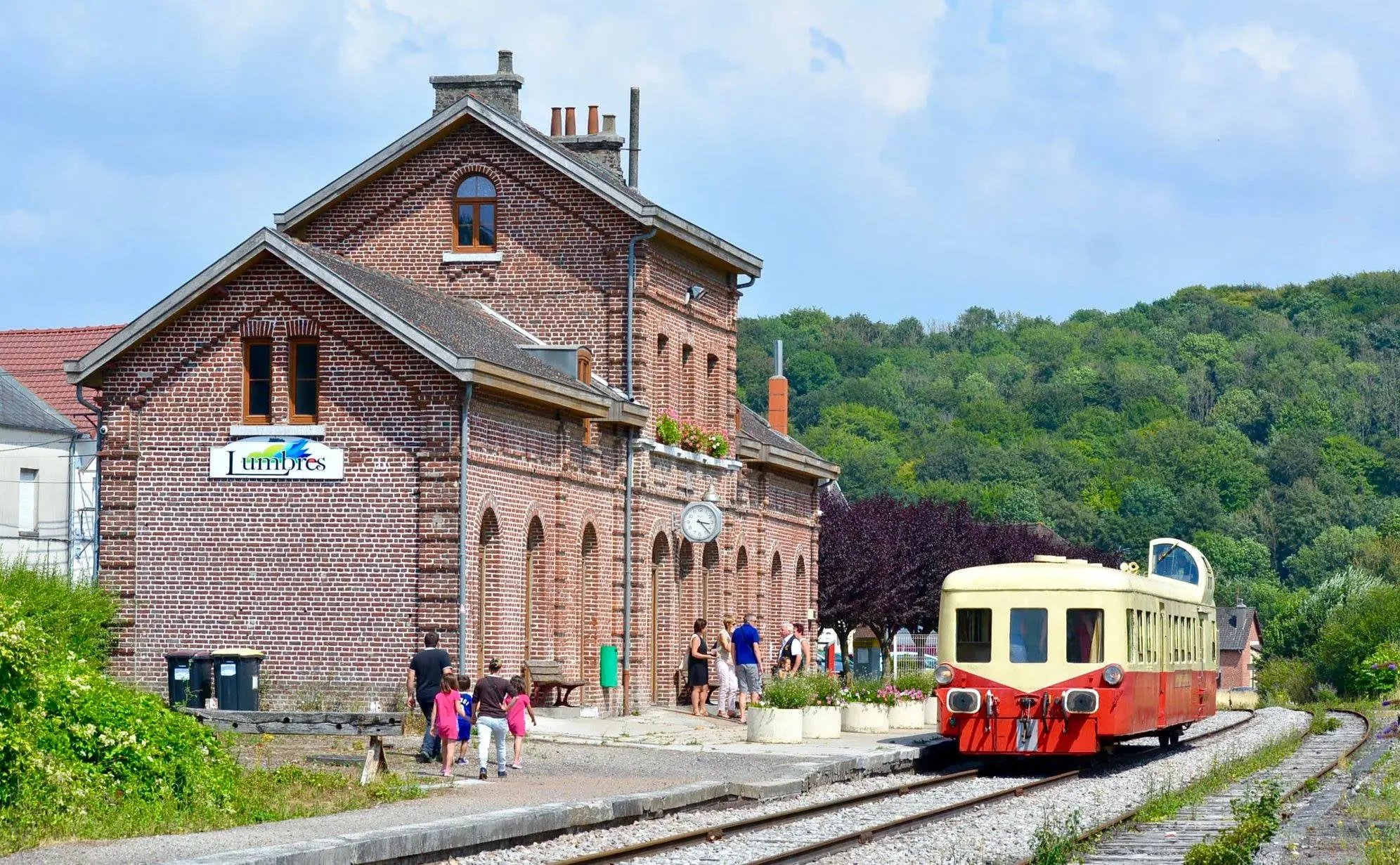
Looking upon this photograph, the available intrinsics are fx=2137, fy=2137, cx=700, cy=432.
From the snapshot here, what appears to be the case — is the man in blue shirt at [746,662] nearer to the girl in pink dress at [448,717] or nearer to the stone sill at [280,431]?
the stone sill at [280,431]

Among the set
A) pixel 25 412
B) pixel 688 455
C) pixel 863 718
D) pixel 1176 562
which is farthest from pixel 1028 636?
pixel 25 412

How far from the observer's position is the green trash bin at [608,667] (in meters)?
33.2

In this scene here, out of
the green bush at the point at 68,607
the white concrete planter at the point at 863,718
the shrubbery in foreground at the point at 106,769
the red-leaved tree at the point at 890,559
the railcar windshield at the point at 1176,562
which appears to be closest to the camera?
the shrubbery in foreground at the point at 106,769

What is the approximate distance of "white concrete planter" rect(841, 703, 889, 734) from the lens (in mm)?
32094

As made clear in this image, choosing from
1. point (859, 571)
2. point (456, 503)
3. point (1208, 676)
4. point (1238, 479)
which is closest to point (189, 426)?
point (456, 503)

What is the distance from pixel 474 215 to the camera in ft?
Result: 115

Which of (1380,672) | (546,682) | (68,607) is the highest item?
(68,607)

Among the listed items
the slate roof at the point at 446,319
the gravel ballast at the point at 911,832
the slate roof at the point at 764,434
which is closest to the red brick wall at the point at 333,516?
the slate roof at the point at 446,319

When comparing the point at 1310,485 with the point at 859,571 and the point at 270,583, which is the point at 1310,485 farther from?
the point at 270,583

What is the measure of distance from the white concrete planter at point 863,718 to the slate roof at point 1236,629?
3154 inches

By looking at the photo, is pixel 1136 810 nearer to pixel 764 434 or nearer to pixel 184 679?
pixel 184 679

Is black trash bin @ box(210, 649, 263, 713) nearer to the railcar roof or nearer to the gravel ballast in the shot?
the gravel ballast

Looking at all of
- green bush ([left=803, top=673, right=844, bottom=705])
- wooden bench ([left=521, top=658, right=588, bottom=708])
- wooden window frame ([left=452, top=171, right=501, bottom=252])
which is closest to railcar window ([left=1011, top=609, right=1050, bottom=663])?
green bush ([left=803, top=673, right=844, bottom=705])

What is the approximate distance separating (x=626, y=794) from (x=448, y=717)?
2.59m
